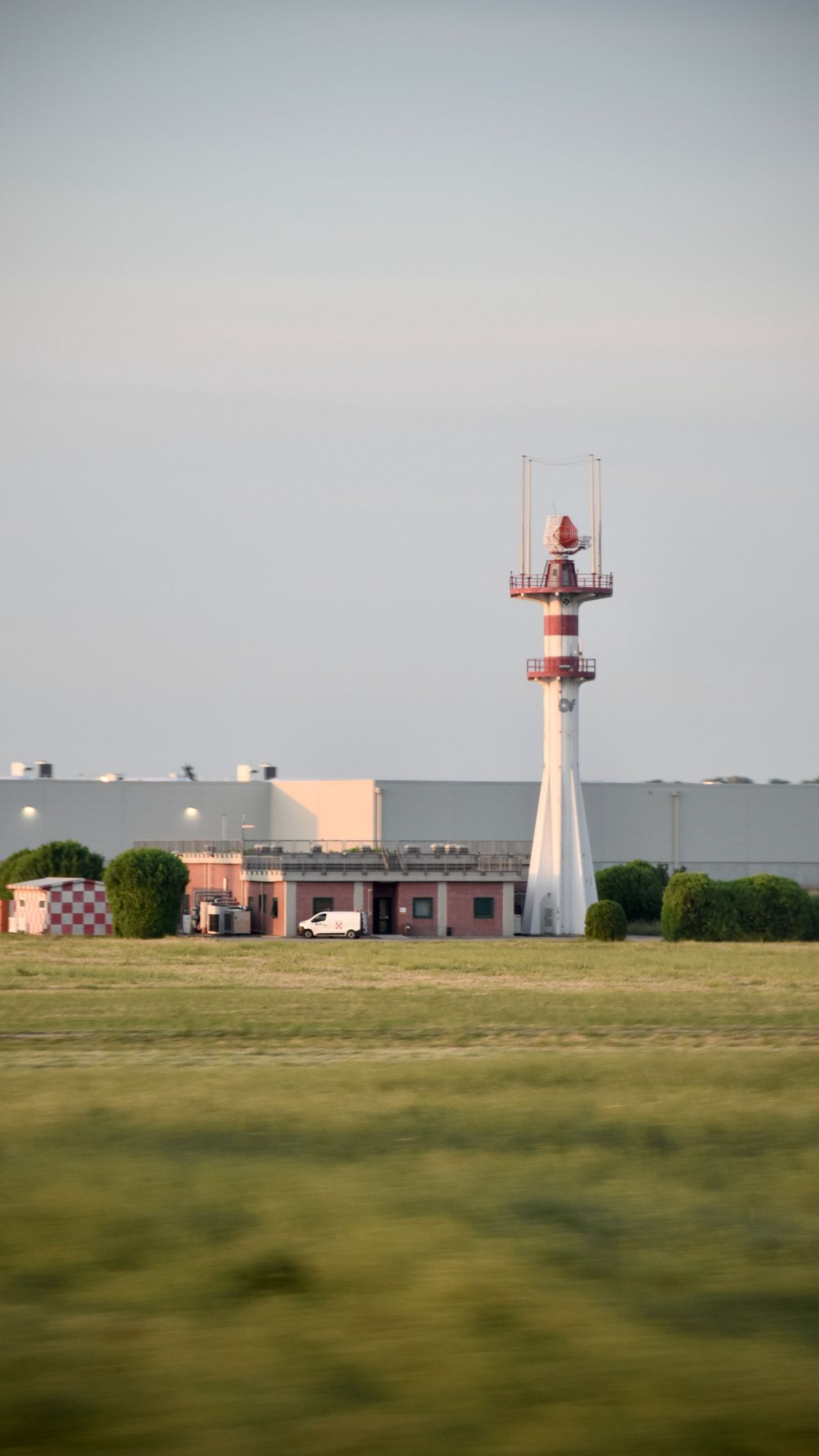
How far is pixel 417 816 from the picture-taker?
72250 mm

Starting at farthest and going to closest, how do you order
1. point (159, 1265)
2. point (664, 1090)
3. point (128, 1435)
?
point (664, 1090), point (159, 1265), point (128, 1435)

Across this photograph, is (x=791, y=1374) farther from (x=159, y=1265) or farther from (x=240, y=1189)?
(x=240, y=1189)

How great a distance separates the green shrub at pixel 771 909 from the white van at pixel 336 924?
488 inches

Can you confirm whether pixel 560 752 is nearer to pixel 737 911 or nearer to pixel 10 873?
pixel 737 911

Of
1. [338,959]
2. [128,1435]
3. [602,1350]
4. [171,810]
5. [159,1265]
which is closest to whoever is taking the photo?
[128,1435]

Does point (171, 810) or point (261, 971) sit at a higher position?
point (171, 810)

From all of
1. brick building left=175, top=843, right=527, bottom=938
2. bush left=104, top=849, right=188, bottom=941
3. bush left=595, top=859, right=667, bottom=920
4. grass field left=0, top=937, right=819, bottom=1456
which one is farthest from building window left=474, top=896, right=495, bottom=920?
grass field left=0, top=937, right=819, bottom=1456

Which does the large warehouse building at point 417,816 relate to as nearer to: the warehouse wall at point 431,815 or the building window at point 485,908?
the warehouse wall at point 431,815

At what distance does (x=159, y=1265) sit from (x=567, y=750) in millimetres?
49726

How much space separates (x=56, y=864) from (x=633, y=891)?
21.4 m

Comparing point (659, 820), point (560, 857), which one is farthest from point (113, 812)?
point (659, 820)

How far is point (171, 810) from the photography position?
7194cm


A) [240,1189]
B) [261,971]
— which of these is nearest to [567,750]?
[261,971]

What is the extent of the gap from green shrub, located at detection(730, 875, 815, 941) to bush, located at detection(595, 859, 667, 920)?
6642mm
